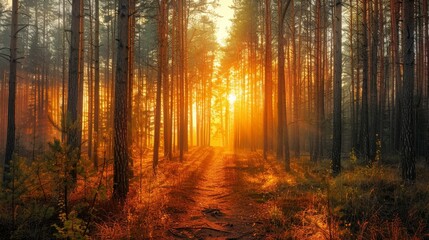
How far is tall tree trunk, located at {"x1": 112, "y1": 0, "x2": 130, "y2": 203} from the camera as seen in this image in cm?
768

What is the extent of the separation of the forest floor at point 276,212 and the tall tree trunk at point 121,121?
1.85 ft

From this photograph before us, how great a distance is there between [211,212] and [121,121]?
11.8 ft

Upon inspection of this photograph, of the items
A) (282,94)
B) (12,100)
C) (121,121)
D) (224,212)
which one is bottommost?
(224,212)

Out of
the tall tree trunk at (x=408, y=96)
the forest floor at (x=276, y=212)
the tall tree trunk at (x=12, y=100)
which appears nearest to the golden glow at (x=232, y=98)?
the tall tree trunk at (x=12, y=100)

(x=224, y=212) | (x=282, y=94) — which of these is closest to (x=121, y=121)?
(x=224, y=212)

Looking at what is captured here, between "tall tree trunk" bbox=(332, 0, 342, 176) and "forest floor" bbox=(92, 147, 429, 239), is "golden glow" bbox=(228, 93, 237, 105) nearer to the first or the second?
"tall tree trunk" bbox=(332, 0, 342, 176)

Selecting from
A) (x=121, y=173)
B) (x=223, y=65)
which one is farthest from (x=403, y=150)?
(x=223, y=65)

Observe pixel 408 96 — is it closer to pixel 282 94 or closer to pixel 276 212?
pixel 276 212

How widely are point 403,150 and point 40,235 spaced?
10.6 metres

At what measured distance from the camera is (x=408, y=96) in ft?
29.4

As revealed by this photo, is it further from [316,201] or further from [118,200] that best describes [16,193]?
[316,201]

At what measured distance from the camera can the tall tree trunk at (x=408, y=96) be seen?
28.7ft

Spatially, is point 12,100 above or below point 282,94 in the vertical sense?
below

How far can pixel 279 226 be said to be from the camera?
5.85 m
